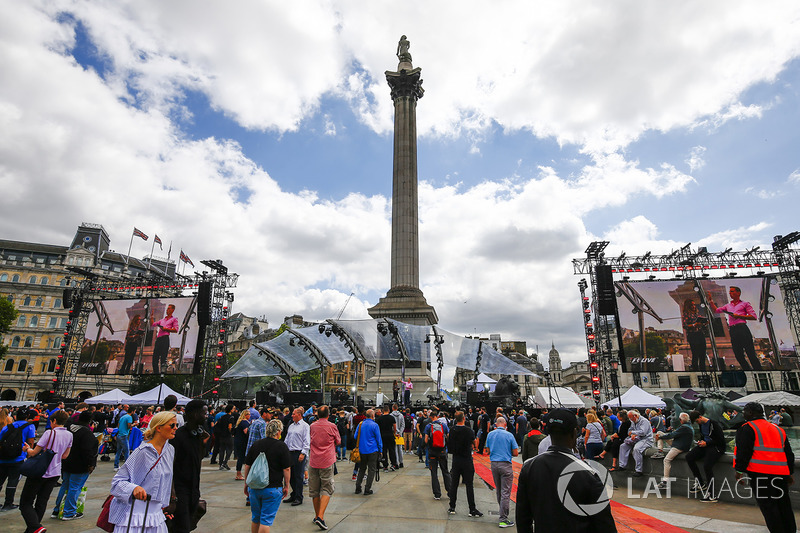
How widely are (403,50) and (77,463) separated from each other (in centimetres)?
5921

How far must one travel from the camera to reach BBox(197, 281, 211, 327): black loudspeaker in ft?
132

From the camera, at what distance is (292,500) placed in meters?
8.96

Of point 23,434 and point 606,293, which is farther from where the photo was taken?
point 606,293

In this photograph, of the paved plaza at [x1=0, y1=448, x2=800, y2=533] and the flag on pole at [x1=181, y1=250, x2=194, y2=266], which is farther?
the flag on pole at [x1=181, y1=250, x2=194, y2=266]

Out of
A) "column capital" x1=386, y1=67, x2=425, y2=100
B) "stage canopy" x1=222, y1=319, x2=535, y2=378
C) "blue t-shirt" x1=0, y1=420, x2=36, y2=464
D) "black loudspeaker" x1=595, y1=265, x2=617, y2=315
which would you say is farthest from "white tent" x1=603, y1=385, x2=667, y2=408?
"column capital" x1=386, y1=67, x2=425, y2=100

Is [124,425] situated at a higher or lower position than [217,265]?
lower

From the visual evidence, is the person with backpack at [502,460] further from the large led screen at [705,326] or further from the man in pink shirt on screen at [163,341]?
the man in pink shirt on screen at [163,341]

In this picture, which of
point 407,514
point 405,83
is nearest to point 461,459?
point 407,514

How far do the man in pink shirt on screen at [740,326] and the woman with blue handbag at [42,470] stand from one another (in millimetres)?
45189

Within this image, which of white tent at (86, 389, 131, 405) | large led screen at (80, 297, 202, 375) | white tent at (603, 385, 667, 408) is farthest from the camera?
large led screen at (80, 297, 202, 375)

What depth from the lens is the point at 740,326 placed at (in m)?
37.5

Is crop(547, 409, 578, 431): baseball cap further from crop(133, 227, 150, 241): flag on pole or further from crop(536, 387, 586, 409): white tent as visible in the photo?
crop(133, 227, 150, 241): flag on pole

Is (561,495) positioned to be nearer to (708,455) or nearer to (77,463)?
(77,463)

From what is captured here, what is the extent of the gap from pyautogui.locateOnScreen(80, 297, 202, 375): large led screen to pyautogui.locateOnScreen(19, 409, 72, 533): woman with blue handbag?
120 ft
